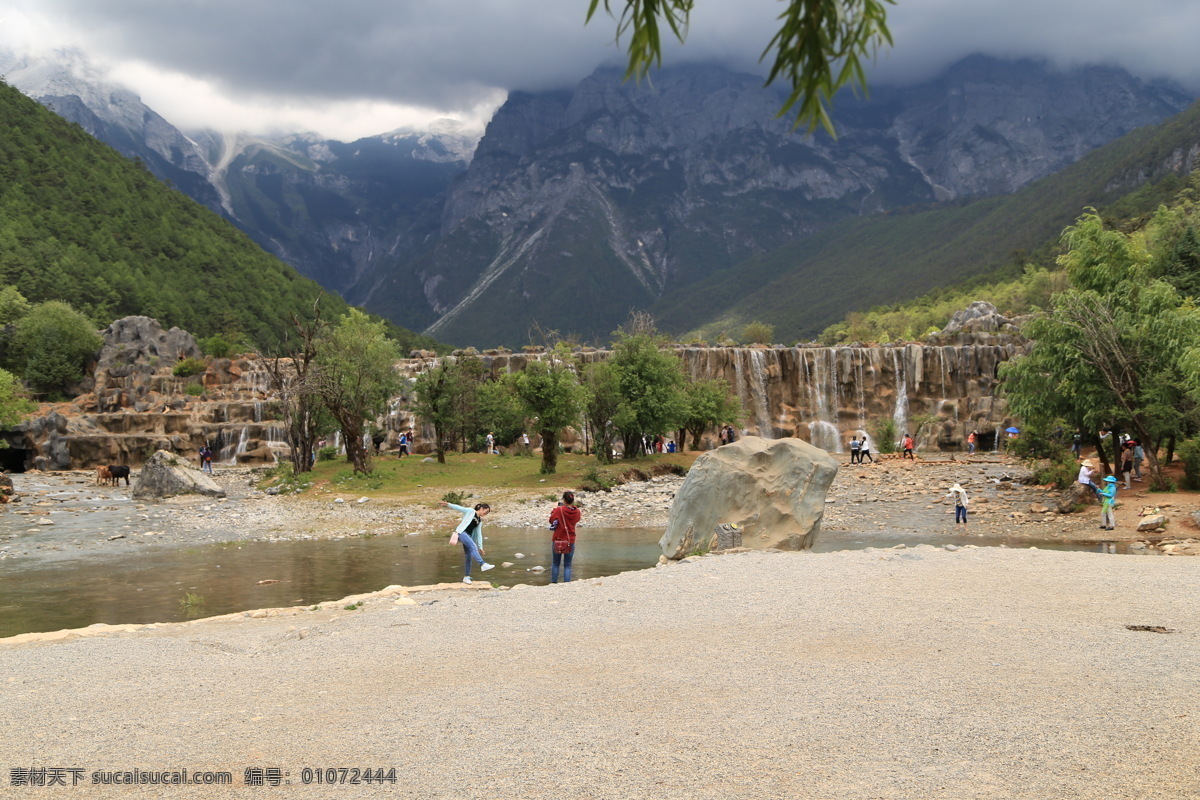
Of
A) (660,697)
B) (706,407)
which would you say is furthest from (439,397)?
(660,697)

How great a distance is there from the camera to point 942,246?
140 m

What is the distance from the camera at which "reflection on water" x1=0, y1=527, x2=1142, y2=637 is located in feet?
47.1

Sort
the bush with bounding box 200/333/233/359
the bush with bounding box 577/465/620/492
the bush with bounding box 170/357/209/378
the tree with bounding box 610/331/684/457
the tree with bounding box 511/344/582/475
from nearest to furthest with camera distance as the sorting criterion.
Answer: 1. the bush with bounding box 577/465/620/492
2. the tree with bounding box 511/344/582/475
3. the tree with bounding box 610/331/684/457
4. the bush with bounding box 170/357/209/378
5. the bush with bounding box 200/333/233/359

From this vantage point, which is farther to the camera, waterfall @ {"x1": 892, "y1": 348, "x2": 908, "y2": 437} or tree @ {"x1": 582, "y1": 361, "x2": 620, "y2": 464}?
waterfall @ {"x1": 892, "y1": 348, "x2": 908, "y2": 437}

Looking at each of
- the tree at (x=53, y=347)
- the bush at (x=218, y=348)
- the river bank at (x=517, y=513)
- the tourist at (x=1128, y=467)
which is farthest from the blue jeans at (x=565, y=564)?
the tree at (x=53, y=347)

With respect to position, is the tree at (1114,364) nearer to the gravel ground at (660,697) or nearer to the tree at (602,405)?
the gravel ground at (660,697)

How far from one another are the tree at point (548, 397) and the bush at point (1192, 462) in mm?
21904

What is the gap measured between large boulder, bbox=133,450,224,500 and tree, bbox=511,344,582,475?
1355 cm

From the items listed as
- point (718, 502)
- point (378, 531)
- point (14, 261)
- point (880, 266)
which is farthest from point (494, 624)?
point (880, 266)

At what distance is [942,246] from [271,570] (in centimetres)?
14128

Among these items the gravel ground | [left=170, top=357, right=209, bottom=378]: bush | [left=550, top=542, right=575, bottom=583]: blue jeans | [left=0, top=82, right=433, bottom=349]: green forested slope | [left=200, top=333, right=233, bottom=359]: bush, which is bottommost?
[left=550, top=542, right=575, bottom=583]: blue jeans

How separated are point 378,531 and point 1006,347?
53.6 meters

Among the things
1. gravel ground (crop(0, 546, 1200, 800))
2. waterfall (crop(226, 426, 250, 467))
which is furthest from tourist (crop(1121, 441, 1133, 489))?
waterfall (crop(226, 426, 250, 467))

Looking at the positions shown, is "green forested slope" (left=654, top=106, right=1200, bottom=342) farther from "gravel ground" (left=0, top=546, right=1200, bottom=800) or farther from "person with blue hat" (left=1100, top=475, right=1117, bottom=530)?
"gravel ground" (left=0, top=546, right=1200, bottom=800)
